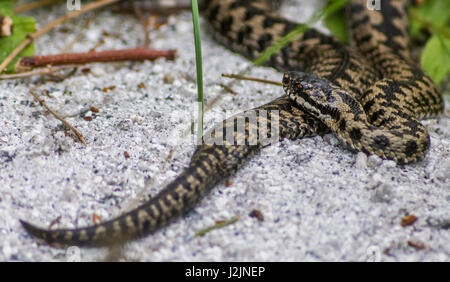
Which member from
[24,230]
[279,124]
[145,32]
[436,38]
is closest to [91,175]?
[24,230]

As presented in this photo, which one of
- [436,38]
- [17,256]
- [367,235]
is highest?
[436,38]

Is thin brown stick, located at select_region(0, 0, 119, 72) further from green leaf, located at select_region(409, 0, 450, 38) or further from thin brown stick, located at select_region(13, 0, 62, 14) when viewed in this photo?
green leaf, located at select_region(409, 0, 450, 38)

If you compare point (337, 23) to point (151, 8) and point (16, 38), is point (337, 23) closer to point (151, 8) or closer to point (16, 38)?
point (151, 8)

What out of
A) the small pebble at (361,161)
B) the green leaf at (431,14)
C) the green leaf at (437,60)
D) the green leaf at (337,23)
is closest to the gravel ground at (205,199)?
the small pebble at (361,161)

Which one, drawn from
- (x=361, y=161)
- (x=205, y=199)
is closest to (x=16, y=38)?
(x=205, y=199)

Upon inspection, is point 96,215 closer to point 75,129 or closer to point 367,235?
point 75,129

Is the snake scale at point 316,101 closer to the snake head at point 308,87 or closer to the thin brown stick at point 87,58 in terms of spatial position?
the snake head at point 308,87

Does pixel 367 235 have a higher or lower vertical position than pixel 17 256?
higher

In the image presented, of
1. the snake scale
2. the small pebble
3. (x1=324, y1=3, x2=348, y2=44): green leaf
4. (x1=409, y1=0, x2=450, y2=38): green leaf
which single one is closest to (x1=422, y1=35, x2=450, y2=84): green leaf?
the snake scale
